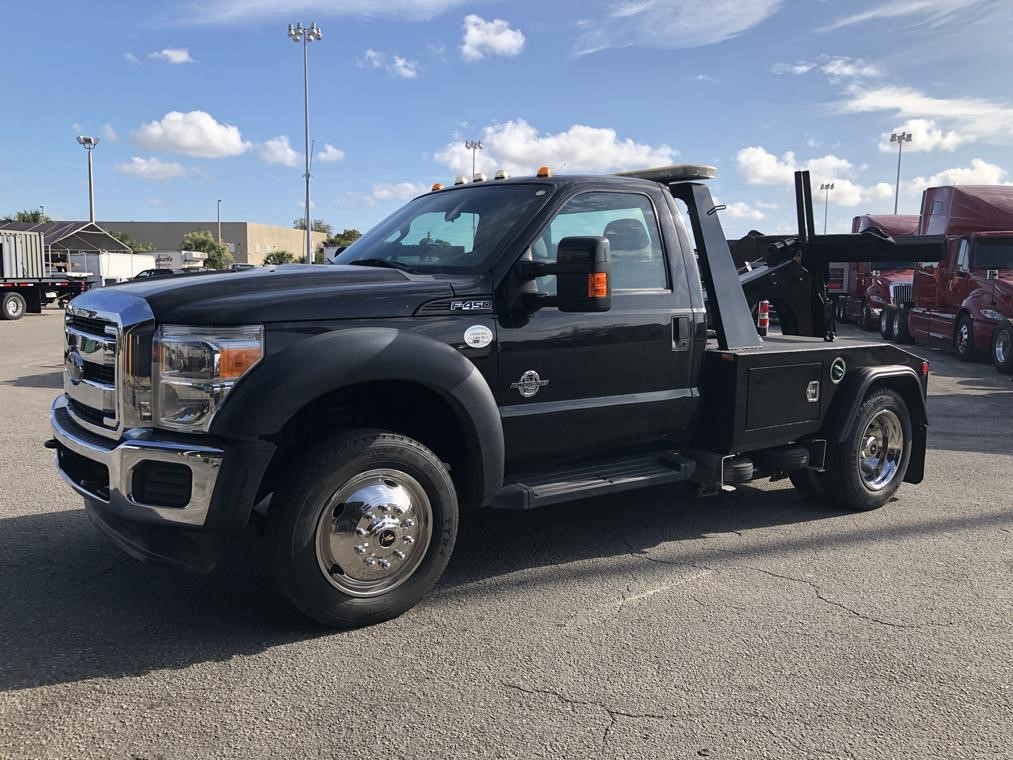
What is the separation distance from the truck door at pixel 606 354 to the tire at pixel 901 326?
53.8 ft

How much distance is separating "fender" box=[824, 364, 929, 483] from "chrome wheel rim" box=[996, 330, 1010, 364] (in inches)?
371

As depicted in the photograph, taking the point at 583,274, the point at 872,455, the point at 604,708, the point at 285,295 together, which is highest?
the point at 583,274

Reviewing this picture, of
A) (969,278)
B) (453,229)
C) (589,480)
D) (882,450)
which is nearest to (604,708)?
(589,480)

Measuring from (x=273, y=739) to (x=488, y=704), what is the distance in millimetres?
746

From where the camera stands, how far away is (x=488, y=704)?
310cm

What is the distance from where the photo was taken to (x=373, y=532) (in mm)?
3709

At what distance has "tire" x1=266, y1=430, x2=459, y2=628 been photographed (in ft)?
11.6

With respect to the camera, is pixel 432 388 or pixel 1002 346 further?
pixel 1002 346

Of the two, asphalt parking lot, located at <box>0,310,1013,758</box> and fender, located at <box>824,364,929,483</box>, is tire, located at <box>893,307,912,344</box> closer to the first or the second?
fender, located at <box>824,364,929,483</box>

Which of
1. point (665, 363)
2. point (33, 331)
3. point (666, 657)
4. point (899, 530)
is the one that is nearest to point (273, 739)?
point (666, 657)

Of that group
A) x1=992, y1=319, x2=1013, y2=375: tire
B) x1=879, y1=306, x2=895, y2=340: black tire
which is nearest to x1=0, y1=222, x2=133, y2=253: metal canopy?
x1=879, y1=306, x2=895, y2=340: black tire

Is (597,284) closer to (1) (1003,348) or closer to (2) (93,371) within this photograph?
(2) (93,371)

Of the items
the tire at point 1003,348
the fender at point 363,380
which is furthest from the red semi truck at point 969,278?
the fender at point 363,380

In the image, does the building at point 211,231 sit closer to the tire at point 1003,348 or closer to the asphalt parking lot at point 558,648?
the tire at point 1003,348
